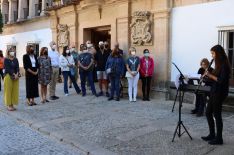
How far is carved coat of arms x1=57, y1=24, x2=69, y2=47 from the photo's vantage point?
682 inches

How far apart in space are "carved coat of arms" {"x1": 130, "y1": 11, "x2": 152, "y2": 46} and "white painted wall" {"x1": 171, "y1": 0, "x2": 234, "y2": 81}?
966 mm

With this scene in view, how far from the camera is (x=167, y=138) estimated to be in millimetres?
6957

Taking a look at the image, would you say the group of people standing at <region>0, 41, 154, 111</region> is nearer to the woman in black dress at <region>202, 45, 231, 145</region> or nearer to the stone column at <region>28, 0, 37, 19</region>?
the woman in black dress at <region>202, 45, 231, 145</region>

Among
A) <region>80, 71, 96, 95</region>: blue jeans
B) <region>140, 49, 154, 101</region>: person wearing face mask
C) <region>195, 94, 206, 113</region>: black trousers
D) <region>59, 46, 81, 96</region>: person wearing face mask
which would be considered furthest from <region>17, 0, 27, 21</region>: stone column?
<region>195, 94, 206, 113</region>: black trousers

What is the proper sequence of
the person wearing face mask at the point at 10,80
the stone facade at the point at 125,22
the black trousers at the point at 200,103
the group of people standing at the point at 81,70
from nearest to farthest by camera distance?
1. the black trousers at the point at 200,103
2. the person wearing face mask at the point at 10,80
3. the group of people standing at the point at 81,70
4. the stone facade at the point at 125,22

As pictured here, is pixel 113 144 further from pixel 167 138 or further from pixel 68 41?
pixel 68 41

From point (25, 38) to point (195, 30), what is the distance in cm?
1407

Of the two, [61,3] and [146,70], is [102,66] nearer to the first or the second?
[146,70]

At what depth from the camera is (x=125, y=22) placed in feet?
43.9

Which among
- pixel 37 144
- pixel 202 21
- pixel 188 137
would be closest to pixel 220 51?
pixel 188 137

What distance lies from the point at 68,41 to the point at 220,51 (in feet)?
38.5

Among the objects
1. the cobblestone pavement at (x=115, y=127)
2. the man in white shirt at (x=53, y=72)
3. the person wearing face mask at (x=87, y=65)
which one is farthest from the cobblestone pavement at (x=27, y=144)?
the person wearing face mask at (x=87, y=65)

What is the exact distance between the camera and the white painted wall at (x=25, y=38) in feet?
64.8

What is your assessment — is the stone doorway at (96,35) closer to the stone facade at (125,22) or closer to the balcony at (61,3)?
the stone facade at (125,22)
